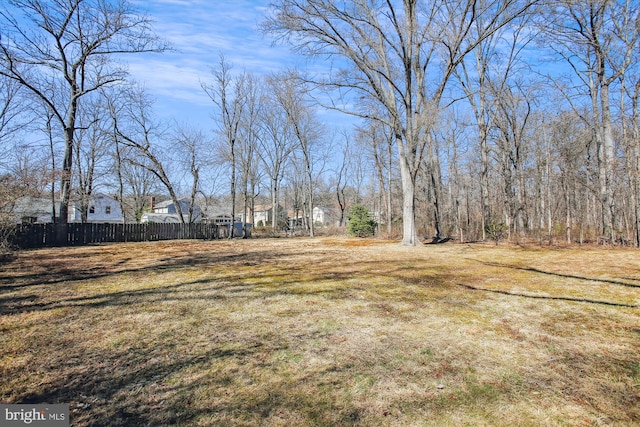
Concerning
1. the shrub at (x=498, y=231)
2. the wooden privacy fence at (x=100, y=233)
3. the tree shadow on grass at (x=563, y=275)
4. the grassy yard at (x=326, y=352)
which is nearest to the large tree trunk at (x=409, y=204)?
the shrub at (x=498, y=231)

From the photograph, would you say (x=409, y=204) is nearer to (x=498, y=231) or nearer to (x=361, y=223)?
(x=498, y=231)

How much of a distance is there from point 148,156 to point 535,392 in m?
23.8

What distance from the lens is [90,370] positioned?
8.39ft

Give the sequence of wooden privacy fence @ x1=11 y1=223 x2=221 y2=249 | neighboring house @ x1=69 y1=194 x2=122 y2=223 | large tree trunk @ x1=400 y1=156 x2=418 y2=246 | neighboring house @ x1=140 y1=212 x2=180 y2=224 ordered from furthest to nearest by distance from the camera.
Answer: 1. neighboring house @ x1=69 y1=194 x2=122 y2=223
2. neighboring house @ x1=140 y1=212 x2=180 y2=224
3. wooden privacy fence @ x1=11 y1=223 x2=221 y2=249
4. large tree trunk @ x1=400 y1=156 x2=418 y2=246

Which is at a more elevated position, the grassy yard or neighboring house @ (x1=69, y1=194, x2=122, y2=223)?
neighboring house @ (x1=69, y1=194, x2=122, y2=223)

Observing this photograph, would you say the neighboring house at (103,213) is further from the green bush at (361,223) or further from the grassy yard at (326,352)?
the grassy yard at (326,352)

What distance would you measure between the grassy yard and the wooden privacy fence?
10214 mm

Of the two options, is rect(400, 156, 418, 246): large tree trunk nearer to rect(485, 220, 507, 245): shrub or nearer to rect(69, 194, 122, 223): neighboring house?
rect(485, 220, 507, 245): shrub

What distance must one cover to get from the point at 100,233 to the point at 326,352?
58.9 ft

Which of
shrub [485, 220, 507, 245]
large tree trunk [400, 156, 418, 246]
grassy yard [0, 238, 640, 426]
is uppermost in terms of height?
large tree trunk [400, 156, 418, 246]

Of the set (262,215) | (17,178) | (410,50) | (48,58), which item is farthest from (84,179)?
(262,215)

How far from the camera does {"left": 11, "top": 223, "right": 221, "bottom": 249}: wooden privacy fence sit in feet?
45.0

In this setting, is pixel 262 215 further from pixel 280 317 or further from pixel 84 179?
pixel 280 317

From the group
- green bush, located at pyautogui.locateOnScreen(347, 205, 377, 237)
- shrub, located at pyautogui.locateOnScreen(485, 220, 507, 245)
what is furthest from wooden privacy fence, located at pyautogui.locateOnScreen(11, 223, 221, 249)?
shrub, located at pyautogui.locateOnScreen(485, 220, 507, 245)
